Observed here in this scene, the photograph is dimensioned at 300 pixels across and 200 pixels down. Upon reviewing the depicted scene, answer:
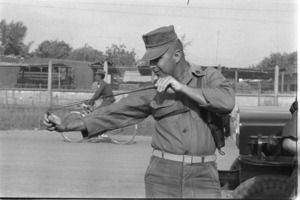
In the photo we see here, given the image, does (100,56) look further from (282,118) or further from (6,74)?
(282,118)

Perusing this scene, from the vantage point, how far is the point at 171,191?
2988 mm

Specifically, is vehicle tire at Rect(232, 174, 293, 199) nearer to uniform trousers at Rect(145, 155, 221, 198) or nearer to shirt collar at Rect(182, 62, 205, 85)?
uniform trousers at Rect(145, 155, 221, 198)

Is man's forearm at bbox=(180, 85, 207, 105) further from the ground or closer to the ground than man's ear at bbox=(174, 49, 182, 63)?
closer to the ground

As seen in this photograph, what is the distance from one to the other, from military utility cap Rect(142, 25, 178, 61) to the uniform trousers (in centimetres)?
64

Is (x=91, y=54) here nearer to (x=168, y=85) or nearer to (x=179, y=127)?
(x=179, y=127)

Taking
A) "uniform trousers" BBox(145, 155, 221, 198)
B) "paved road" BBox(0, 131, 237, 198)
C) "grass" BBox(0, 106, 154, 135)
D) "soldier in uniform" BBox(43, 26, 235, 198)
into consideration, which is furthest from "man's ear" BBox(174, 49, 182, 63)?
"grass" BBox(0, 106, 154, 135)

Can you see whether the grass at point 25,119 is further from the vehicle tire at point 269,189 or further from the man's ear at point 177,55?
the vehicle tire at point 269,189

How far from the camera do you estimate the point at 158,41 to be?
9.79ft

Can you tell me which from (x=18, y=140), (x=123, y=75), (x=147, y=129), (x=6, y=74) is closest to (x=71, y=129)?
(x=18, y=140)

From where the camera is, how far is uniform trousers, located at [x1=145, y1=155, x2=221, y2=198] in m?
2.96

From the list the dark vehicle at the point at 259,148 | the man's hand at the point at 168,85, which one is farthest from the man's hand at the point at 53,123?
the dark vehicle at the point at 259,148

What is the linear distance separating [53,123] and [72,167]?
4410mm

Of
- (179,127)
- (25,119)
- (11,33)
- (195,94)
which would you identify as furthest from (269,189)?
(11,33)

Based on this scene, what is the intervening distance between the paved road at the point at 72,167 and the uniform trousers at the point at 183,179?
2119mm
